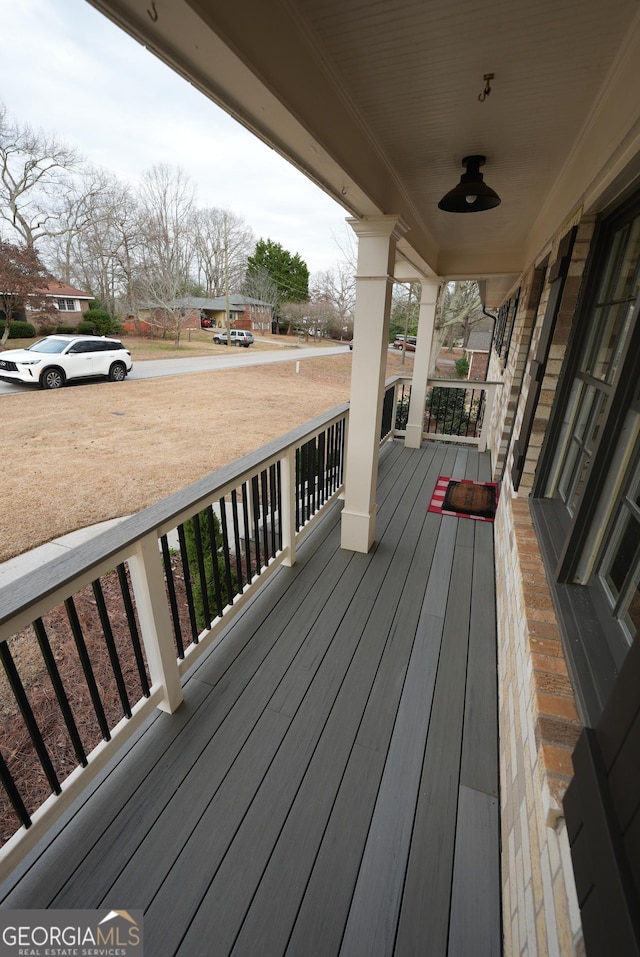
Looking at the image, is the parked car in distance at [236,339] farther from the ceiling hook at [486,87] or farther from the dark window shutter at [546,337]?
the ceiling hook at [486,87]

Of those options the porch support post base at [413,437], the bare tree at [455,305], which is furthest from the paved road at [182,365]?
the porch support post base at [413,437]

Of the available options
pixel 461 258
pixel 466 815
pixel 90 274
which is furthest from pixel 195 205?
pixel 466 815

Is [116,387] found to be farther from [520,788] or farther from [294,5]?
[520,788]

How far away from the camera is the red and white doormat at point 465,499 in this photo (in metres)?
3.45

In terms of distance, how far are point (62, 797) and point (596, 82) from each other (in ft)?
9.81

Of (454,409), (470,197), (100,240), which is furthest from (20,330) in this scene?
(470,197)

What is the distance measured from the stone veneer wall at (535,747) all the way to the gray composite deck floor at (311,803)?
134 mm

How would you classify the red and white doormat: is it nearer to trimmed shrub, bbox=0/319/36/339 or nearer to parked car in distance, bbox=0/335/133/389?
parked car in distance, bbox=0/335/133/389

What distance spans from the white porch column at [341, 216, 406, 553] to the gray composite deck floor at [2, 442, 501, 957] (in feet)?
2.33

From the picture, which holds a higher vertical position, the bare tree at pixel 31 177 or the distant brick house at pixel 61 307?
the bare tree at pixel 31 177

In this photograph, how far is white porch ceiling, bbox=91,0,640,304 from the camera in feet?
3.19

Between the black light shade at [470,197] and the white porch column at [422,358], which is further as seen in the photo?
the white porch column at [422,358]

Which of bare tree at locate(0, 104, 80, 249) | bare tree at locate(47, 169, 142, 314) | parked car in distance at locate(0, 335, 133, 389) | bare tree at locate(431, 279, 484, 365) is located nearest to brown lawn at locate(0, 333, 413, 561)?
parked car in distance at locate(0, 335, 133, 389)

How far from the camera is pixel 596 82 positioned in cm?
142
